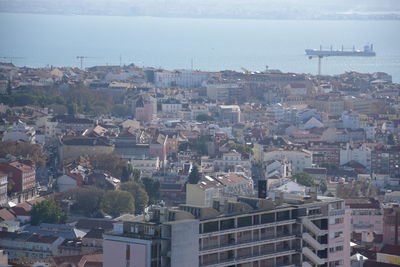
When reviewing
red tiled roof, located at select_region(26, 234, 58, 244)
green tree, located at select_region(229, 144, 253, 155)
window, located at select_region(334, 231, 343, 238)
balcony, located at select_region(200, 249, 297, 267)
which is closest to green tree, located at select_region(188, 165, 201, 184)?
green tree, located at select_region(229, 144, 253, 155)

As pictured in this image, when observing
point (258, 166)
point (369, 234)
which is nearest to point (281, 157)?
point (258, 166)

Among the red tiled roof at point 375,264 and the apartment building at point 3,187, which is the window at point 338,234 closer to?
the red tiled roof at point 375,264

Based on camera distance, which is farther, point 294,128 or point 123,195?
point 294,128

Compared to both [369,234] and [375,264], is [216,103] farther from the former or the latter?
[375,264]

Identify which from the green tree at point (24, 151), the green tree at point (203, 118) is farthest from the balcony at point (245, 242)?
the green tree at point (203, 118)

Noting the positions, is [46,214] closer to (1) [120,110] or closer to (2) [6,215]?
(2) [6,215]

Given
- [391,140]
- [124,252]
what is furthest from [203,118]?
[124,252]
